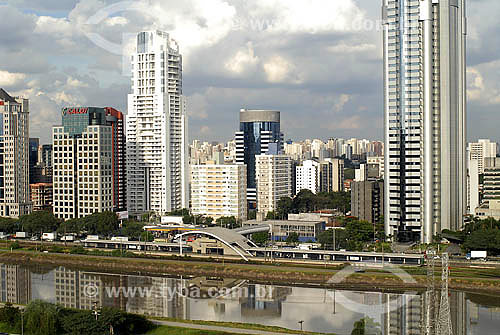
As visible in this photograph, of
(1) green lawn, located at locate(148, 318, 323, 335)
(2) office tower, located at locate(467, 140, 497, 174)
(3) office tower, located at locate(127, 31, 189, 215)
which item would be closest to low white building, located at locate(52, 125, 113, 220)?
(3) office tower, located at locate(127, 31, 189, 215)

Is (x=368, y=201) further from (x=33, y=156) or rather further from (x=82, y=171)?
(x=33, y=156)

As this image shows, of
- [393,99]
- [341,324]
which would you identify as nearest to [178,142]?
Answer: [393,99]

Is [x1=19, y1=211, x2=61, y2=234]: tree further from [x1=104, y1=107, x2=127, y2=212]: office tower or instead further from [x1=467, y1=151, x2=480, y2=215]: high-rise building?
[x1=467, y1=151, x2=480, y2=215]: high-rise building

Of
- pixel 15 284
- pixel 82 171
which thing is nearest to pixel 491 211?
pixel 82 171

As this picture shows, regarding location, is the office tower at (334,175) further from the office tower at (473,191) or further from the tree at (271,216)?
the tree at (271,216)

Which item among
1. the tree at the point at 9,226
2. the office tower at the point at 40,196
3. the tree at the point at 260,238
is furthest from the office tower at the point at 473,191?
the office tower at the point at 40,196

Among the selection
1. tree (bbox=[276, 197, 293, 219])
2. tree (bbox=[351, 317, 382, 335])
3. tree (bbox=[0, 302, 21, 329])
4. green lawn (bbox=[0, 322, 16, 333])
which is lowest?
tree (bbox=[351, 317, 382, 335])
